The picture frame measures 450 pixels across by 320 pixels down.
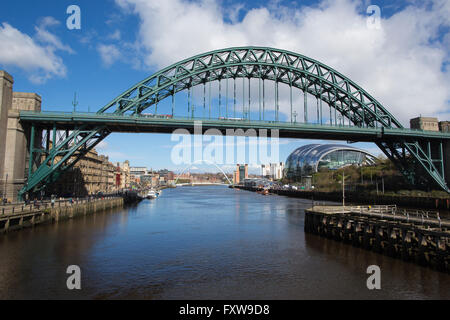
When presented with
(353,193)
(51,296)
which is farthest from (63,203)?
(353,193)

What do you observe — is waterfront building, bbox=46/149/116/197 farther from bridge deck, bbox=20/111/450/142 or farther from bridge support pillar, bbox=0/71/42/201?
bridge deck, bbox=20/111/450/142

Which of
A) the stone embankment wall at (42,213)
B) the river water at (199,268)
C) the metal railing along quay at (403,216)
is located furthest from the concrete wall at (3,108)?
the metal railing along quay at (403,216)

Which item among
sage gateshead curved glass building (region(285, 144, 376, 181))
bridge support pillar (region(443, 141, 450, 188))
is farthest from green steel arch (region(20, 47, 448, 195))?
sage gateshead curved glass building (region(285, 144, 376, 181))

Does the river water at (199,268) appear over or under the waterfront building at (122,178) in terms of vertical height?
under

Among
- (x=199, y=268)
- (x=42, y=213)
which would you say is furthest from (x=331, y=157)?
(x=199, y=268)

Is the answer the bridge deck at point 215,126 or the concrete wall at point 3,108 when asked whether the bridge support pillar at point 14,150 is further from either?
the bridge deck at point 215,126
